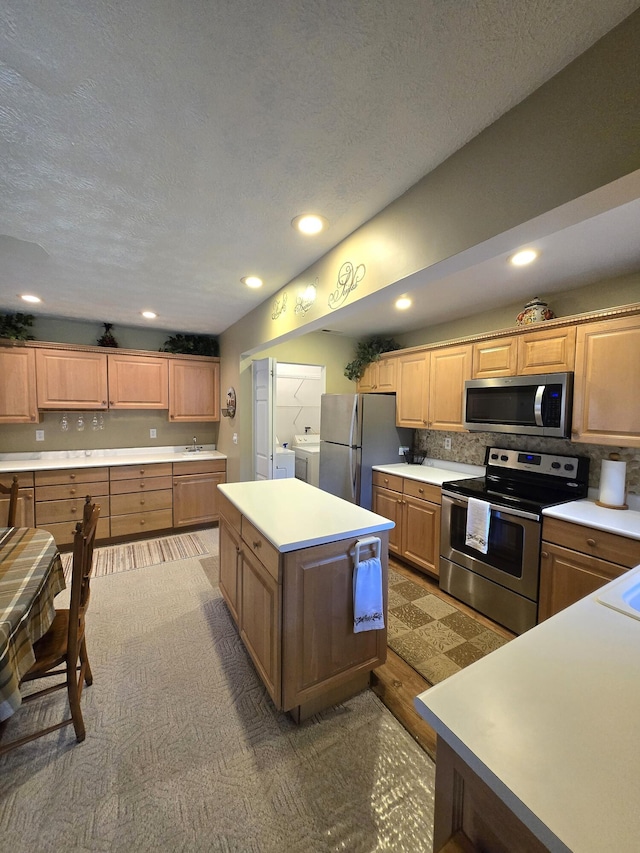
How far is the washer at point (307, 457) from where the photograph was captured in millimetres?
4762

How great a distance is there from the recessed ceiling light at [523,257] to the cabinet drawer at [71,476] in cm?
407

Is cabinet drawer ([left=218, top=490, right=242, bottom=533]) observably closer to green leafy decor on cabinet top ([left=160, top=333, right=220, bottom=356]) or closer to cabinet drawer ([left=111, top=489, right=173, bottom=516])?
cabinet drawer ([left=111, top=489, right=173, bottom=516])

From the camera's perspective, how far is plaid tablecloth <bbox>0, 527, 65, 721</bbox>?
3.97 feet

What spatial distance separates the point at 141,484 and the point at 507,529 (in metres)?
3.62

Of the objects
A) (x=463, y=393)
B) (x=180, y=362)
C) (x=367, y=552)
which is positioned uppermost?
(x=180, y=362)

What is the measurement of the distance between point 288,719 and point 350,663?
386 millimetres

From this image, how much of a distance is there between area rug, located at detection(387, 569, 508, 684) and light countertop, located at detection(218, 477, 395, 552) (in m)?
0.96

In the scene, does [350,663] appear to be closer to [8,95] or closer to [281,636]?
[281,636]

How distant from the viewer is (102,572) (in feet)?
10.3

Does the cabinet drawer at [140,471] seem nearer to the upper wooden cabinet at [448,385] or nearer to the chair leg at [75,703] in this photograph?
the chair leg at [75,703]

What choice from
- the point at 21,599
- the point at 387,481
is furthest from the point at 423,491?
the point at 21,599

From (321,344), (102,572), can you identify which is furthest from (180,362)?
(102,572)

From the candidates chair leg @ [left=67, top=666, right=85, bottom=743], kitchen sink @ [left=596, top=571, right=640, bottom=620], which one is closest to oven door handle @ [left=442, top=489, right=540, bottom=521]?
kitchen sink @ [left=596, top=571, right=640, bottom=620]

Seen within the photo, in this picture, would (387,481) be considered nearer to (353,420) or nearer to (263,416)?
(353,420)
